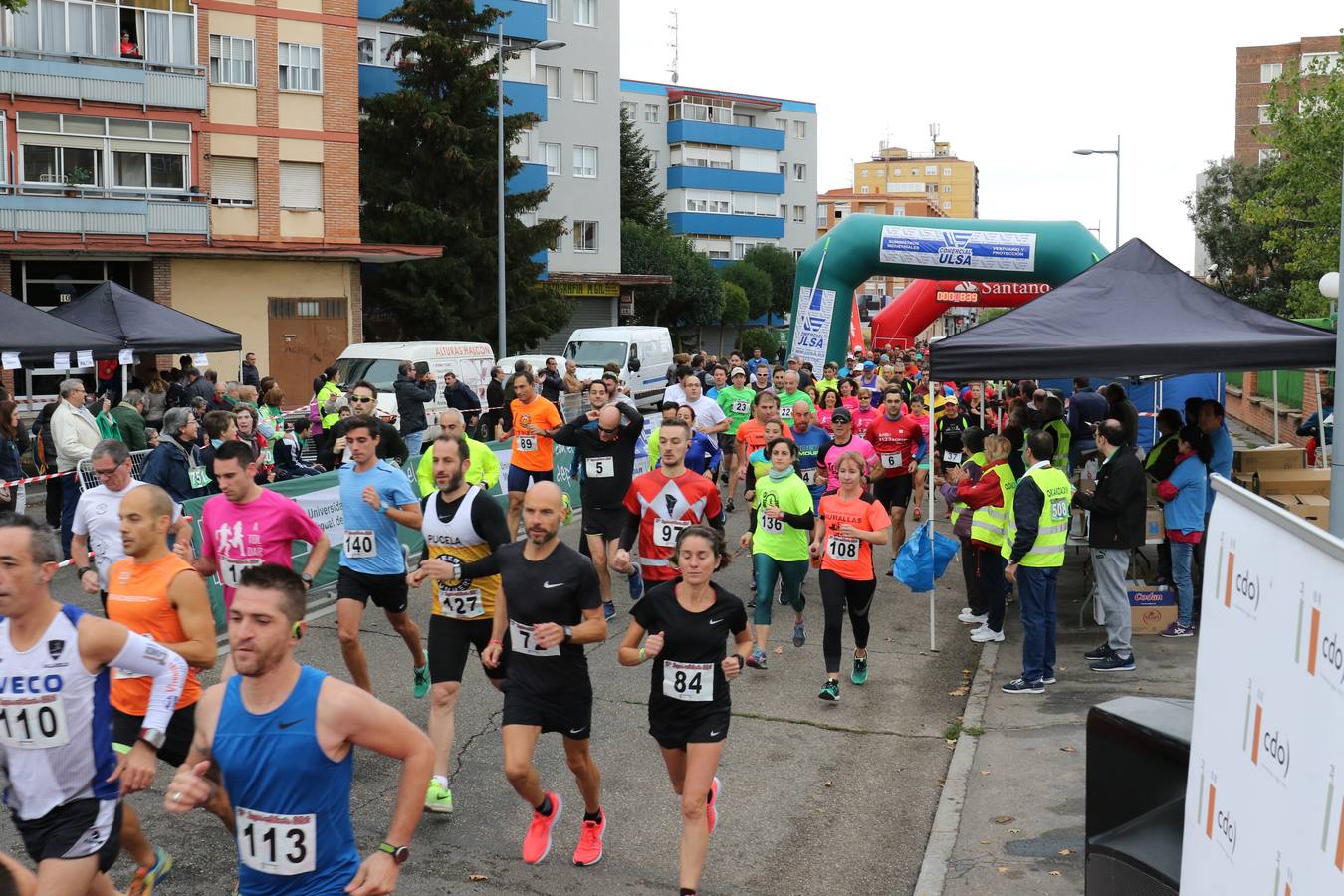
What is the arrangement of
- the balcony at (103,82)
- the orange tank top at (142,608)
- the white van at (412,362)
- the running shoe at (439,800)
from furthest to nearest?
the balcony at (103,82) < the white van at (412,362) < the running shoe at (439,800) < the orange tank top at (142,608)

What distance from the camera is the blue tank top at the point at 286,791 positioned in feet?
12.7

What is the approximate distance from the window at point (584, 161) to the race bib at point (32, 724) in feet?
173

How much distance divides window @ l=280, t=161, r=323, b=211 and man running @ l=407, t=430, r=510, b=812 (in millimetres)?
29404

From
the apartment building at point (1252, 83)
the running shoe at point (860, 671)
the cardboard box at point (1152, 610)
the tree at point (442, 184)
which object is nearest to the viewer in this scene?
the running shoe at point (860, 671)

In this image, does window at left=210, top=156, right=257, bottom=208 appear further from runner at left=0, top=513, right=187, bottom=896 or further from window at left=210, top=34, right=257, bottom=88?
runner at left=0, top=513, right=187, bottom=896

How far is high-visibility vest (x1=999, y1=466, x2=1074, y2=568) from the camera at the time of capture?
9500 mm

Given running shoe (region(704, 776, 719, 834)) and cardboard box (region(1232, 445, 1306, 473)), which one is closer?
running shoe (region(704, 776, 719, 834))

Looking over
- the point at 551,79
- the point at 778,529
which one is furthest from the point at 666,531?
the point at 551,79

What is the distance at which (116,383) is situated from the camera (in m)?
26.0

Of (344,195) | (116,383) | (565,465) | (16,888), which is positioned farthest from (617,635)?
(344,195)

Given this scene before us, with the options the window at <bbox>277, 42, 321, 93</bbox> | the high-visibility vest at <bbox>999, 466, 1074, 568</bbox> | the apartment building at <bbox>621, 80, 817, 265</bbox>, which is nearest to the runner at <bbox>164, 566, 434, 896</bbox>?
the high-visibility vest at <bbox>999, 466, 1074, 568</bbox>

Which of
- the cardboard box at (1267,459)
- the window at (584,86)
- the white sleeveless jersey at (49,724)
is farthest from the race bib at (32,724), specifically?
the window at (584,86)

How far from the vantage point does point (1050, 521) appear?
9.51 meters

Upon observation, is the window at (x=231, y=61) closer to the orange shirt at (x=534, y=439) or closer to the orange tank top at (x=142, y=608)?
the orange shirt at (x=534, y=439)
